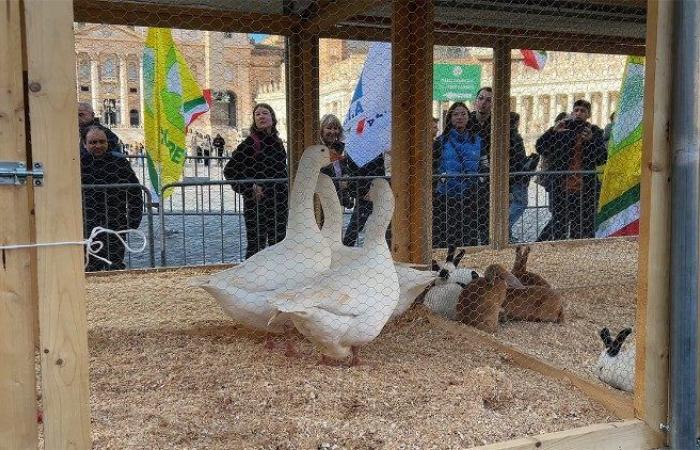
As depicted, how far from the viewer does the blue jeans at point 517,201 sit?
582cm

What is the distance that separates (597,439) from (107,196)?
383 centimetres

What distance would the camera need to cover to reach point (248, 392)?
2318 millimetres

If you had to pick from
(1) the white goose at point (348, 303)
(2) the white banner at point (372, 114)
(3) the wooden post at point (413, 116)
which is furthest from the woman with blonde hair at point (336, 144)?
(1) the white goose at point (348, 303)

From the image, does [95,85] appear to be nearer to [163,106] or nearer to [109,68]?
[109,68]

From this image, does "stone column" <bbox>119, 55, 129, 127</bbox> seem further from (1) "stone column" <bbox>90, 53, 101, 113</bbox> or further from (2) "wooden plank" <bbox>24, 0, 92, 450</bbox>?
(2) "wooden plank" <bbox>24, 0, 92, 450</bbox>

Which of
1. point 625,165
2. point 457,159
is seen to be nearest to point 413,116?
point 457,159

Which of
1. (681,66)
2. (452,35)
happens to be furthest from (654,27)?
(452,35)

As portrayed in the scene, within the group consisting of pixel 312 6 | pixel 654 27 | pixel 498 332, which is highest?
pixel 312 6

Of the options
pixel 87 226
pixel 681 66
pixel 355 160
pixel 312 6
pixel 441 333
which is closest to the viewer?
pixel 681 66

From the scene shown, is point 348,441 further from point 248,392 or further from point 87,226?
point 87,226

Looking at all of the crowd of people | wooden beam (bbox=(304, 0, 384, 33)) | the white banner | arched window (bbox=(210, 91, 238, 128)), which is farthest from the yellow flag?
arched window (bbox=(210, 91, 238, 128))

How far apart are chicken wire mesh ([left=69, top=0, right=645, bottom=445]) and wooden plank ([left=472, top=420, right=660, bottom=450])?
191mm

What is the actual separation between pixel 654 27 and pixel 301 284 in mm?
1596

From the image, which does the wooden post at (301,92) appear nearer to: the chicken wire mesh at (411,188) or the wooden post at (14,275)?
the chicken wire mesh at (411,188)
